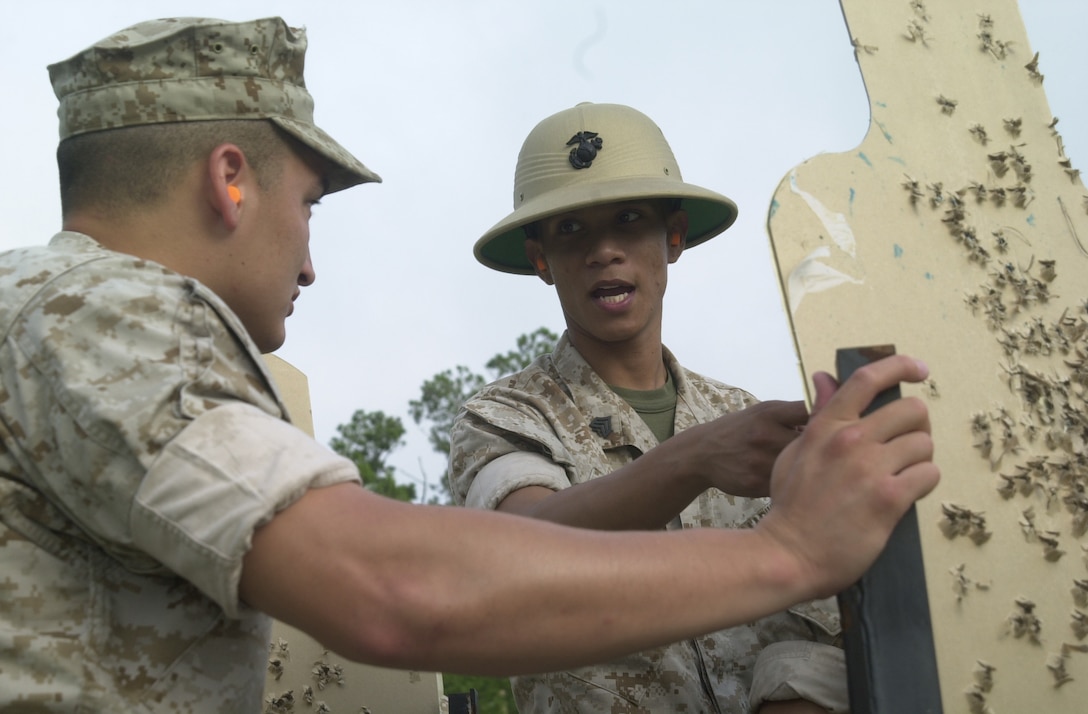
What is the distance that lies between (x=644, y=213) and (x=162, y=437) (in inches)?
86.9

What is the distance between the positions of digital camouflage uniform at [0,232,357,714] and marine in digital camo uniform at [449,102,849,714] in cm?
133

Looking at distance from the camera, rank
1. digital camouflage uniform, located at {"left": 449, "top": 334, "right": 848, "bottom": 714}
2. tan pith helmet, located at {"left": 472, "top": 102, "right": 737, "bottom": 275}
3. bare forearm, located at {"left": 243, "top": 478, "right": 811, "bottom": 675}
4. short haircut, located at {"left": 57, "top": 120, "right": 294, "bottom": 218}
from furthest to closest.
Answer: tan pith helmet, located at {"left": 472, "top": 102, "right": 737, "bottom": 275}, digital camouflage uniform, located at {"left": 449, "top": 334, "right": 848, "bottom": 714}, short haircut, located at {"left": 57, "top": 120, "right": 294, "bottom": 218}, bare forearm, located at {"left": 243, "top": 478, "right": 811, "bottom": 675}

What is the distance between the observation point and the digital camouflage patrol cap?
2.15m

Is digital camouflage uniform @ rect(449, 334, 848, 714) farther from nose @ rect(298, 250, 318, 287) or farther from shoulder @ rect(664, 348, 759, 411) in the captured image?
nose @ rect(298, 250, 318, 287)

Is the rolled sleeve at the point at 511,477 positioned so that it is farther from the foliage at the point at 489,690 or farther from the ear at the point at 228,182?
the foliage at the point at 489,690

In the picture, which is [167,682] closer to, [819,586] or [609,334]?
[819,586]

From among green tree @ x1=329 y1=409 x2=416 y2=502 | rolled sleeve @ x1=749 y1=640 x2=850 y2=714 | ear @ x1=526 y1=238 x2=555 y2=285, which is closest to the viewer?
rolled sleeve @ x1=749 y1=640 x2=850 y2=714

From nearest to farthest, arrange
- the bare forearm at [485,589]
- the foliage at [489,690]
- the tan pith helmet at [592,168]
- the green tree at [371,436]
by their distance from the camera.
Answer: the bare forearm at [485,589] → the tan pith helmet at [592,168] → the foliage at [489,690] → the green tree at [371,436]

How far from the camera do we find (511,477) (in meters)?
3.05

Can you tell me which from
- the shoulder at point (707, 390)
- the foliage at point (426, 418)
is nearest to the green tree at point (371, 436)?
the foliage at point (426, 418)

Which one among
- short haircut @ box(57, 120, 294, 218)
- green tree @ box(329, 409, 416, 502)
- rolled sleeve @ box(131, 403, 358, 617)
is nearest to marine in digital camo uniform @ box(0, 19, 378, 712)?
rolled sleeve @ box(131, 403, 358, 617)

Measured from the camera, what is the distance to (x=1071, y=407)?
225 cm

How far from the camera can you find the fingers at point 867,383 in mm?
1715

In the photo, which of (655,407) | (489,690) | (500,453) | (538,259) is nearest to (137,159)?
(500,453)
